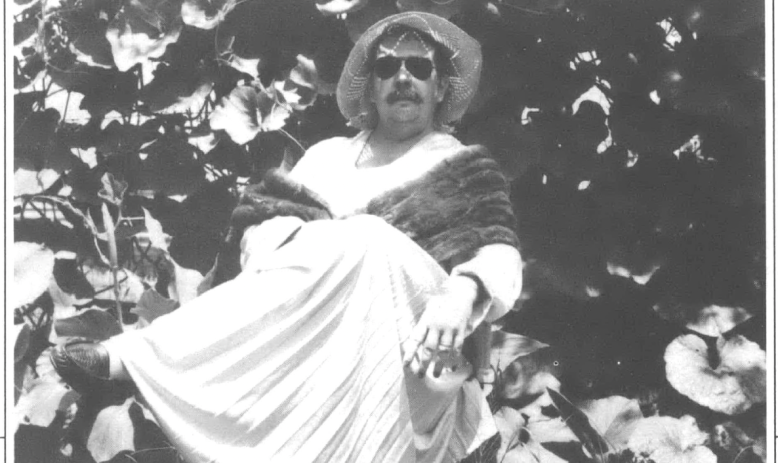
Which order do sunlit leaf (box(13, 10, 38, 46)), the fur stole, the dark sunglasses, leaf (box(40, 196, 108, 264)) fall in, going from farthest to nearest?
sunlit leaf (box(13, 10, 38, 46)) < leaf (box(40, 196, 108, 264)) < the dark sunglasses < the fur stole

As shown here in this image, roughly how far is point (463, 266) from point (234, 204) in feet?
3.52

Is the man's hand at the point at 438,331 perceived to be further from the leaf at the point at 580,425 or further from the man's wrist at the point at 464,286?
the leaf at the point at 580,425

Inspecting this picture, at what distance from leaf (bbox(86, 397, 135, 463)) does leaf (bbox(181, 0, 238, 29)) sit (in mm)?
930

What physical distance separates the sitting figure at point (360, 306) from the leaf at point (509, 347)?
0.46m

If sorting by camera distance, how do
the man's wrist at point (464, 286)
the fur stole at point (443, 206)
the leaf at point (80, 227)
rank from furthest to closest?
the leaf at point (80, 227)
the fur stole at point (443, 206)
the man's wrist at point (464, 286)

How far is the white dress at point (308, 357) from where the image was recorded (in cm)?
263

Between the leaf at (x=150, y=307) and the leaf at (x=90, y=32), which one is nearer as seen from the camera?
the leaf at (x=150, y=307)

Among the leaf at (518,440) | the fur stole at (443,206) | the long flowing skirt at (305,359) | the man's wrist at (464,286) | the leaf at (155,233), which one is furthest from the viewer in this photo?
the leaf at (155,233)

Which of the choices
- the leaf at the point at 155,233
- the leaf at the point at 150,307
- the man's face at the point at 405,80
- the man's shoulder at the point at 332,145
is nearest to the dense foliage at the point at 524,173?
the leaf at the point at 155,233

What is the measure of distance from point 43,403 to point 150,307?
1.24 feet

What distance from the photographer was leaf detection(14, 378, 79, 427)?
11.4 ft

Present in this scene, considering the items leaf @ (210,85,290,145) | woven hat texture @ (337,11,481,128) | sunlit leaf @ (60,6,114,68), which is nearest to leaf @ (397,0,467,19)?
leaf @ (210,85,290,145)

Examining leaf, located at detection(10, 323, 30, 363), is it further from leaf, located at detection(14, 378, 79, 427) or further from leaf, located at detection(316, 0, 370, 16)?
leaf, located at detection(316, 0, 370, 16)

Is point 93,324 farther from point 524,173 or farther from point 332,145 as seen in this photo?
point 524,173
